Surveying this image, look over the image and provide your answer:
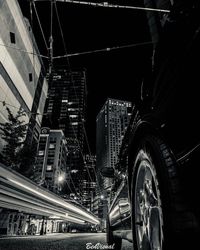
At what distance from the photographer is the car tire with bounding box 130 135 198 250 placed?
96 centimetres

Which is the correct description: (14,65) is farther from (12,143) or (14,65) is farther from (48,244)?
Answer: (48,244)

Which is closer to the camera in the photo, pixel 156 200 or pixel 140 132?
pixel 156 200

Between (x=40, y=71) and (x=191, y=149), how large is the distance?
38.4 m

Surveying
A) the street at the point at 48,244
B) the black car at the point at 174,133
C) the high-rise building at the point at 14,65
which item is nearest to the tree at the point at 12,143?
the high-rise building at the point at 14,65

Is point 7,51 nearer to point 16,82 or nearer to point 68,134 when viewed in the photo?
point 16,82

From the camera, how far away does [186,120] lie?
0.97 metres

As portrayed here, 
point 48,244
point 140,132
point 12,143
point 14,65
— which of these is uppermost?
point 14,65

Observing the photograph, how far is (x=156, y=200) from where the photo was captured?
1.32 metres

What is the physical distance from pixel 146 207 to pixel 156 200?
0.61 feet

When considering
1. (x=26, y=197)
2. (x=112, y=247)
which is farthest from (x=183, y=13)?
(x=26, y=197)

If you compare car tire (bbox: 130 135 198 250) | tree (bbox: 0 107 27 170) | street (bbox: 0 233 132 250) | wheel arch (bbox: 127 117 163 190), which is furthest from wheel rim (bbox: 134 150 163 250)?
tree (bbox: 0 107 27 170)

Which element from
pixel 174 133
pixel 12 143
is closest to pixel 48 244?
pixel 174 133

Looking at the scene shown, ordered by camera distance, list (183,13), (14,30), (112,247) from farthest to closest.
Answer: (14,30) < (112,247) < (183,13)

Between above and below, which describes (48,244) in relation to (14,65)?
below
